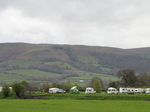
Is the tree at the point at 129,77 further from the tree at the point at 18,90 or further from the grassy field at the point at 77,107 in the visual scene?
the grassy field at the point at 77,107

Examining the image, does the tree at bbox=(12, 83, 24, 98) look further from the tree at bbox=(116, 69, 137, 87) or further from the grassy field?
the tree at bbox=(116, 69, 137, 87)

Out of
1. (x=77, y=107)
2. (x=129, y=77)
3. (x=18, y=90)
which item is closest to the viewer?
(x=77, y=107)

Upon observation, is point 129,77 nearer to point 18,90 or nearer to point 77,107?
point 18,90

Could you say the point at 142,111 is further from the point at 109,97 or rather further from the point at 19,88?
the point at 19,88

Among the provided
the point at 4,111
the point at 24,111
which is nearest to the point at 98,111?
the point at 24,111

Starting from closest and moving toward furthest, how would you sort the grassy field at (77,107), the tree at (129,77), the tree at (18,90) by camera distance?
the grassy field at (77,107) → the tree at (18,90) → the tree at (129,77)

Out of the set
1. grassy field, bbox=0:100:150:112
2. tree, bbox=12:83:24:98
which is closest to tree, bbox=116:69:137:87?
tree, bbox=12:83:24:98

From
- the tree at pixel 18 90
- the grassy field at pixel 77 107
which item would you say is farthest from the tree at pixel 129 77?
the grassy field at pixel 77 107

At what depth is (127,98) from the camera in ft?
247

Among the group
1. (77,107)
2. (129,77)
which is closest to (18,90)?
(77,107)

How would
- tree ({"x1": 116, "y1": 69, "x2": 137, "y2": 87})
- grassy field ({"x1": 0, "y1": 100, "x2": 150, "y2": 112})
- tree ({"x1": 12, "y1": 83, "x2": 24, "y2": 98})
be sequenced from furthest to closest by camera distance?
tree ({"x1": 116, "y1": 69, "x2": 137, "y2": 87}) → tree ({"x1": 12, "y1": 83, "x2": 24, "y2": 98}) → grassy field ({"x1": 0, "y1": 100, "x2": 150, "y2": 112})

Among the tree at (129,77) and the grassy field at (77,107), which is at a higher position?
the tree at (129,77)

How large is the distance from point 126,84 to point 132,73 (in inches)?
198

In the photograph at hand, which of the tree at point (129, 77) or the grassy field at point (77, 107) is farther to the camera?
the tree at point (129, 77)
